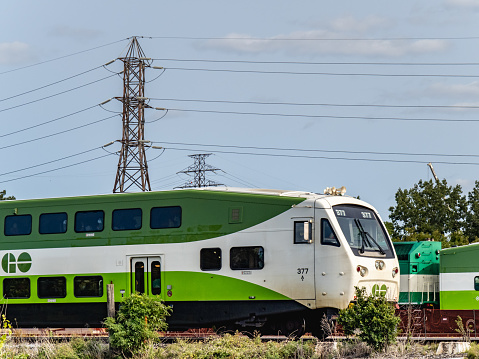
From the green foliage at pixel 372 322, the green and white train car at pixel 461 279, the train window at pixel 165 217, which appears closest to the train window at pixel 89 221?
the train window at pixel 165 217

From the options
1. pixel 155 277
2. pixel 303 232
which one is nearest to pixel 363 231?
pixel 303 232

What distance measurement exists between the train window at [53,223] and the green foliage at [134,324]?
5536 millimetres

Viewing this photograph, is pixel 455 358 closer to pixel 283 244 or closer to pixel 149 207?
pixel 283 244

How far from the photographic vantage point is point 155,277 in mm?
27906

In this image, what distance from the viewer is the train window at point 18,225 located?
1185 inches

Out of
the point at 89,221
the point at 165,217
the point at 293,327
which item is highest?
the point at 165,217

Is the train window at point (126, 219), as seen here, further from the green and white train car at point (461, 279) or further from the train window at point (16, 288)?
the green and white train car at point (461, 279)

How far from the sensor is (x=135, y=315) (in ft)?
80.2

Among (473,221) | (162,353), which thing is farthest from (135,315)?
(473,221)

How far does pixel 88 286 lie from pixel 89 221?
2103 millimetres

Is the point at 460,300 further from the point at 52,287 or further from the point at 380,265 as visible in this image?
the point at 52,287

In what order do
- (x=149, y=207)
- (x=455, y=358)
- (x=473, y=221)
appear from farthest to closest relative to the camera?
(x=473, y=221) < (x=149, y=207) < (x=455, y=358)

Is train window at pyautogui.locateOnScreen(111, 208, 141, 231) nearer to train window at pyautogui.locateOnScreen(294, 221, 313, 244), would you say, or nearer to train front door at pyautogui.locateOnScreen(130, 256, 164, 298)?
train front door at pyautogui.locateOnScreen(130, 256, 164, 298)

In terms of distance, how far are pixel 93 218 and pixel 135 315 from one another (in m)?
5.47
